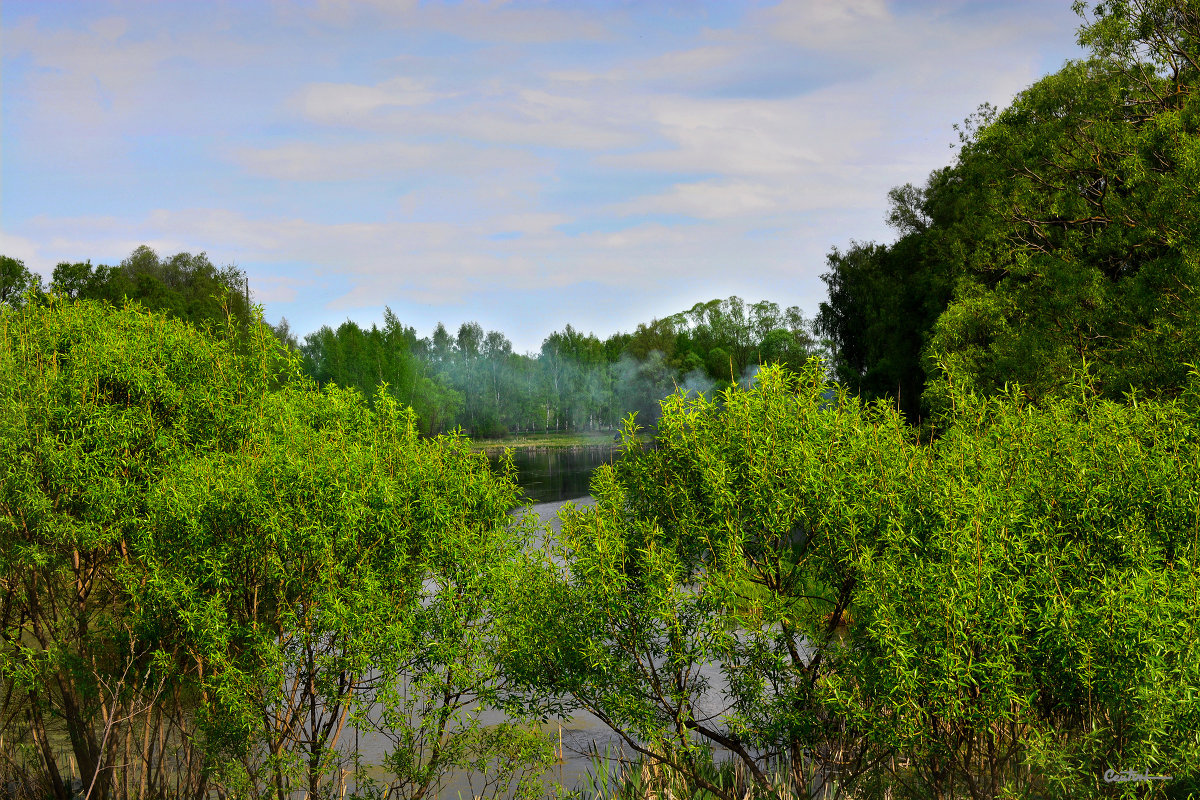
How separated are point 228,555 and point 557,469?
257 ft

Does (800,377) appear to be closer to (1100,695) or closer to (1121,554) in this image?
(1121,554)

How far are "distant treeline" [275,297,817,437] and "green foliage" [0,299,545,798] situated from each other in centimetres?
8487

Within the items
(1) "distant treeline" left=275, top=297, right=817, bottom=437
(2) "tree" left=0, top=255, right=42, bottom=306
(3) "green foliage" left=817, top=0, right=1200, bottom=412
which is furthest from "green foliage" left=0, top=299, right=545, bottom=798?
(1) "distant treeline" left=275, top=297, right=817, bottom=437

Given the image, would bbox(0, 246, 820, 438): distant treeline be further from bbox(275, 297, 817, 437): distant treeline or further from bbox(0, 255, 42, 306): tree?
bbox(0, 255, 42, 306): tree

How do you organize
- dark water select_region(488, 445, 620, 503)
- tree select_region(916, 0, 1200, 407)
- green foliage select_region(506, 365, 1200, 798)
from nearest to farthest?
green foliage select_region(506, 365, 1200, 798) → tree select_region(916, 0, 1200, 407) → dark water select_region(488, 445, 620, 503)

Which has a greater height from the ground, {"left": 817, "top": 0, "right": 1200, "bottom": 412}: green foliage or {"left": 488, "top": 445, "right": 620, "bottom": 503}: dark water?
{"left": 817, "top": 0, "right": 1200, "bottom": 412}: green foliage

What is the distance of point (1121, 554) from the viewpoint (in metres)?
13.0

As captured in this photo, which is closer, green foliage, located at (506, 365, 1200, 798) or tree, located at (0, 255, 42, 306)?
green foliage, located at (506, 365, 1200, 798)

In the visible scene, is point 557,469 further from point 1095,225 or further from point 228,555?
point 228,555

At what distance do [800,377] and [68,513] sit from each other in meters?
12.7

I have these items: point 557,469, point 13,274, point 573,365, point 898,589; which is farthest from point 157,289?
point 573,365

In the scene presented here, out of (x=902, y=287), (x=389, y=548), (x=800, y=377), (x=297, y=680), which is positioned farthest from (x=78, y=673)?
(x=902, y=287)

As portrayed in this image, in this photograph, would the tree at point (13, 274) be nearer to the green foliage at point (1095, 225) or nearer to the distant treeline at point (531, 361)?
the distant treeline at point (531, 361)

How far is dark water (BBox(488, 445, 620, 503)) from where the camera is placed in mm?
67387
